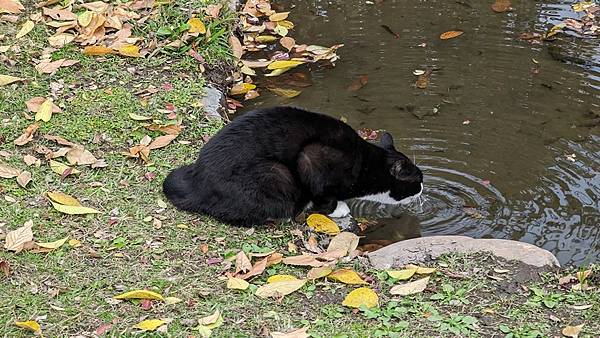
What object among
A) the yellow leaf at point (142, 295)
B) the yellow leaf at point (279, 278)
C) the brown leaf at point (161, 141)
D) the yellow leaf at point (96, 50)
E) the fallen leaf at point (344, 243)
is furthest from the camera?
the yellow leaf at point (96, 50)

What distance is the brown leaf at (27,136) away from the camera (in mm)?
5707

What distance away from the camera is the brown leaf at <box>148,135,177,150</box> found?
18.9 ft

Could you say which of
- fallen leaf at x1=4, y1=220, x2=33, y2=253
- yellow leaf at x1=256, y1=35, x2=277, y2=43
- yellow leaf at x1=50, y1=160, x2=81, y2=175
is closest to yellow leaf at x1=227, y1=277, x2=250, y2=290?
fallen leaf at x1=4, y1=220, x2=33, y2=253

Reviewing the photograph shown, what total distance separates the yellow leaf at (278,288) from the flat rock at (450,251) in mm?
532

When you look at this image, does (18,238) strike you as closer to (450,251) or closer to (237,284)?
(237,284)

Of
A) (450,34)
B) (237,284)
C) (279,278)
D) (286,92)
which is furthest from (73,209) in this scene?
(450,34)

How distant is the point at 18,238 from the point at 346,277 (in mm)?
1832

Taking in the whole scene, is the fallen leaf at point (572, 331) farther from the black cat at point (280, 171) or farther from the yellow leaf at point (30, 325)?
the yellow leaf at point (30, 325)

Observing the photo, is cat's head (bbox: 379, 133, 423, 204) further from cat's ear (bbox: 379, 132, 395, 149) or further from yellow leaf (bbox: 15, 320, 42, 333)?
yellow leaf (bbox: 15, 320, 42, 333)

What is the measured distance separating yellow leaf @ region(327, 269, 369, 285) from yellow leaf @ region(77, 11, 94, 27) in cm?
381

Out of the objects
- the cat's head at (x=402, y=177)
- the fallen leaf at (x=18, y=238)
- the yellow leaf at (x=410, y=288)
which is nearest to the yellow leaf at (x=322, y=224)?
the cat's head at (x=402, y=177)

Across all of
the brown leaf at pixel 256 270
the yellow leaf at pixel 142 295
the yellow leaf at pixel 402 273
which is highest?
the yellow leaf at pixel 142 295

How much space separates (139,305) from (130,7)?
405 centimetres

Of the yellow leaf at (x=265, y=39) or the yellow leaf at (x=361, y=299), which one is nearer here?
the yellow leaf at (x=361, y=299)
